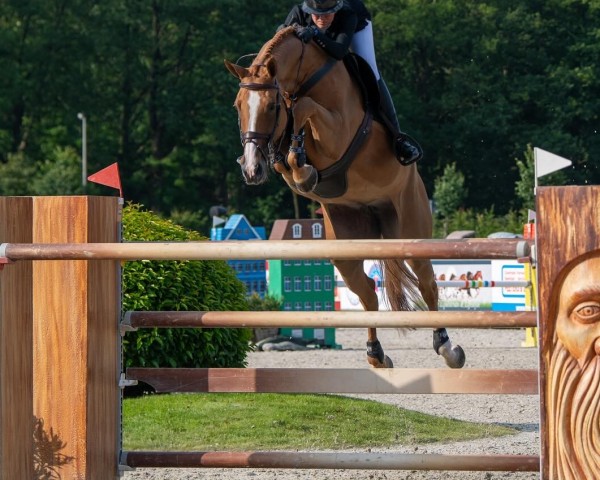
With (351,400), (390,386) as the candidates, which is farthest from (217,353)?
(390,386)

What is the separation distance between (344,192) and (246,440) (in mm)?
1685

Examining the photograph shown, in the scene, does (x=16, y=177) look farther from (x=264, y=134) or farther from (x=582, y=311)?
(x=582, y=311)

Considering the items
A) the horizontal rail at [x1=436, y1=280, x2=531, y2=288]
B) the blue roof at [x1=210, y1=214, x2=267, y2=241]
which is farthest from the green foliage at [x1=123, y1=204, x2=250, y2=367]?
the blue roof at [x1=210, y1=214, x2=267, y2=241]

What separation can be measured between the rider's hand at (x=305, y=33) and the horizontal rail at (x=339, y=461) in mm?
2285

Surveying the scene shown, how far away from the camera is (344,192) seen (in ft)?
17.6

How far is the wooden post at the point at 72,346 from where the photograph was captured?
11.3ft

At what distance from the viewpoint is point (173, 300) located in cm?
700

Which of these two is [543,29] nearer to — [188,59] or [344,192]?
[188,59]

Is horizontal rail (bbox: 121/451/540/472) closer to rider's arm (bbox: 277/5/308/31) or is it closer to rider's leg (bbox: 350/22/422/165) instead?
rider's leg (bbox: 350/22/422/165)

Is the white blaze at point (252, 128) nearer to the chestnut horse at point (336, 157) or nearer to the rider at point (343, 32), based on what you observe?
the chestnut horse at point (336, 157)

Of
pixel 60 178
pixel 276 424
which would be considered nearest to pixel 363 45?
pixel 276 424

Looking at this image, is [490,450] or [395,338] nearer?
[490,450]

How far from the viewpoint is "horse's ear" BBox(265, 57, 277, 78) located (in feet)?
15.4

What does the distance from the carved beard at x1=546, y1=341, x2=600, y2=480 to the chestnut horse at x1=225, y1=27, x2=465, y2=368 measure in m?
2.06
